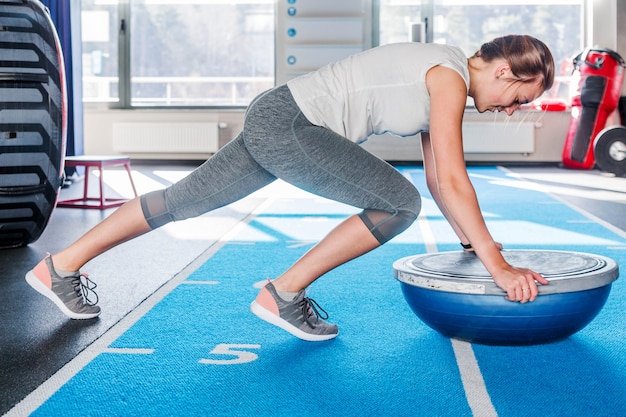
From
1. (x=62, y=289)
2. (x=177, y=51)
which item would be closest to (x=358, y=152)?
(x=62, y=289)

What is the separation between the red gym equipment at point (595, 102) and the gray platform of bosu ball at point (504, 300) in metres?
5.15

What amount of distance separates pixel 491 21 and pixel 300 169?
7.55 metres

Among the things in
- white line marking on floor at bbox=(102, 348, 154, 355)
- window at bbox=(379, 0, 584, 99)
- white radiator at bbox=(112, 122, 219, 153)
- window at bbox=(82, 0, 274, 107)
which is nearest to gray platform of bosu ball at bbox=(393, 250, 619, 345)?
white line marking on floor at bbox=(102, 348, 154, 355)

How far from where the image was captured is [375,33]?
8.55 m

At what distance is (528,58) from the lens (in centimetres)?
168

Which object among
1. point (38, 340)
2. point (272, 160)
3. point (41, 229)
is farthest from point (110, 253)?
point (272, 160)

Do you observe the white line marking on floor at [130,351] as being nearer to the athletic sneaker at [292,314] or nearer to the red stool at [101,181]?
the athletic sneaker at [292,314]

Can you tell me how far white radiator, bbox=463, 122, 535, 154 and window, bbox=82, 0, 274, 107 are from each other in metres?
2.41

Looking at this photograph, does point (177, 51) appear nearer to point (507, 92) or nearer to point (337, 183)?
point (337, 183)

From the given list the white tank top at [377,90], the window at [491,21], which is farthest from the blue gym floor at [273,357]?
the window at [491,21]

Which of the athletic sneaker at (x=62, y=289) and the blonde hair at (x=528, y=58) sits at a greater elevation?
the blonde hair at (x=528, y=58)

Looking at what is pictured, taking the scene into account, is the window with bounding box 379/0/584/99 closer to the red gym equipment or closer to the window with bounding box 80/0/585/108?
the window with bounding box 80/0/585/108

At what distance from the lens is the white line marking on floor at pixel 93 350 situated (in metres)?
1.54

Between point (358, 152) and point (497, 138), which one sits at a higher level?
point (497, 138)
